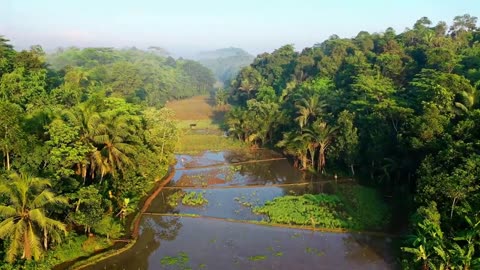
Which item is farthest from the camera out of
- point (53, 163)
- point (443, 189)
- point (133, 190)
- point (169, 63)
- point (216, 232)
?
point (169, 63)

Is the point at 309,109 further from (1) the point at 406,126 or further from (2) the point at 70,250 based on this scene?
(2) the point at 70,250

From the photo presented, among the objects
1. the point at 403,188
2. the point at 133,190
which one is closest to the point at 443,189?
the point at 403,188

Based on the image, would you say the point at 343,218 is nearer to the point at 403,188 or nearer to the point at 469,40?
the point at 403,188

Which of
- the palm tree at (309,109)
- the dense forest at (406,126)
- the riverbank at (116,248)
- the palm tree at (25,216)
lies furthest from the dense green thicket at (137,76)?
the palm tree at (25,216)

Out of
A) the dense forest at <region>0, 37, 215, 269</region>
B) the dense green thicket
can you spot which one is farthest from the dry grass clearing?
the dense forest at <region>0, 37, 215, 269</region>

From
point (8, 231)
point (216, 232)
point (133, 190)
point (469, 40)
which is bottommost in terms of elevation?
point (216, 232)

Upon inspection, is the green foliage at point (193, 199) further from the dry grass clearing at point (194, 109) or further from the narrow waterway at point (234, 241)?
the dry grass clearing at point (194, 109)

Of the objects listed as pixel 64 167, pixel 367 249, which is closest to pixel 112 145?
pixel 64 167

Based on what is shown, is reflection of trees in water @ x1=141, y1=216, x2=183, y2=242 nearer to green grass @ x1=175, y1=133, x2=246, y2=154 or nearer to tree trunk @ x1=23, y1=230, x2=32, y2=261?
tree trunk @ x1=23, y1=230, x2=32, y2=261

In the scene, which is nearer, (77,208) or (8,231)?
(8,231)
